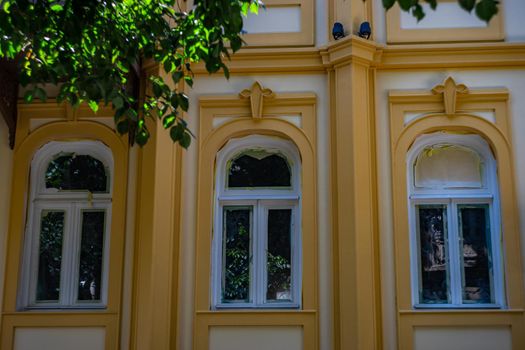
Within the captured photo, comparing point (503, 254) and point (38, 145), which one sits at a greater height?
point (38, 145)

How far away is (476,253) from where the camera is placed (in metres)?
7.79

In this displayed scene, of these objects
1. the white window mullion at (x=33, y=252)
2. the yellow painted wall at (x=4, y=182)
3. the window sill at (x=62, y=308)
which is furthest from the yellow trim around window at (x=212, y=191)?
the yellow painted wall at (x=4, y=182)

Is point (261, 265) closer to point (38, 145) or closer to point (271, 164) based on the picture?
point (271, 164)

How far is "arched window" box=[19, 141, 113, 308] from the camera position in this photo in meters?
8.27

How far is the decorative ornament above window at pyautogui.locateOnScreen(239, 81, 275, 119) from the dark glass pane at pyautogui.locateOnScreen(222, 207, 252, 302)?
110 cm

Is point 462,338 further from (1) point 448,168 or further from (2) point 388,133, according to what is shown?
(2) point 388,133

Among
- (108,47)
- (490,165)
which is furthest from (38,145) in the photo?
(490,165)

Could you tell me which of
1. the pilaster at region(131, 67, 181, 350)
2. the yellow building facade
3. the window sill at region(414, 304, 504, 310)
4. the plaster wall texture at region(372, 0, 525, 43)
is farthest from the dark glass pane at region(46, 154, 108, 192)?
the window sill at region(414, 304, 504, 310)

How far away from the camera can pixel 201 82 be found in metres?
8.13

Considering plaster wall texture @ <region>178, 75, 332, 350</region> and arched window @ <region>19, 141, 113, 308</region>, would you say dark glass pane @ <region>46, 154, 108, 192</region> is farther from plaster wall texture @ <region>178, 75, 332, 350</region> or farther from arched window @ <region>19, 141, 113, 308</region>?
plaster wall texture @ <region>178, 75, 332, 350</region>

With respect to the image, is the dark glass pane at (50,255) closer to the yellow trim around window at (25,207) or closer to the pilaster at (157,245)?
the yellow trim around window at (25,207)

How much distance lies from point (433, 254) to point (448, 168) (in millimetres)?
1012

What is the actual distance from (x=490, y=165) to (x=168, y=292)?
3.82 meters

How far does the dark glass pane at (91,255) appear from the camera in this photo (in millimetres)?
8242
